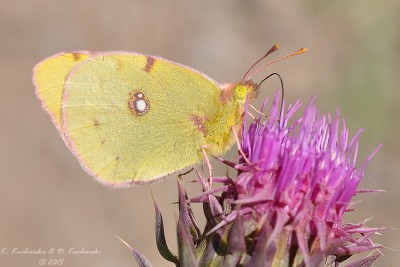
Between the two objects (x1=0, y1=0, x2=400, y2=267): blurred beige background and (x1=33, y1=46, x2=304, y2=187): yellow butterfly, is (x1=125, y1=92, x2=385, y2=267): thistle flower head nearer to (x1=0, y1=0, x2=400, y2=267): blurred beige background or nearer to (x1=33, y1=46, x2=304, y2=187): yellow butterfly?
(x1=33, y1=46, x2=304, y2=187): yellow butterfly

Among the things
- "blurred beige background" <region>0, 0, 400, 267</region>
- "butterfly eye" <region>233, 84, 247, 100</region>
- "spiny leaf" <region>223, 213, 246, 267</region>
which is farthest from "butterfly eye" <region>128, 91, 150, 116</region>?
"blurred beige background" <region>0, 0, 400, 267</region>

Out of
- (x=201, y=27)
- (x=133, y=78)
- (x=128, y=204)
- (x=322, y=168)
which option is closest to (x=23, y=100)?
(x=128, y=204)

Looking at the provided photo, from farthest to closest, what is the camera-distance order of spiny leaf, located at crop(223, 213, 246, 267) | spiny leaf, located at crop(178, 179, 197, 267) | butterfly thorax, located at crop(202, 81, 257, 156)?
butterfly thorax, located at crop(202, 81, 257, 156) → spiny leaf, located at crop(178, 179, 197, 267) → spiny leaf, located at crop(223, 213, 246, 267)

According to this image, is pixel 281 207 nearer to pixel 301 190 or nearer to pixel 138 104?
pixel 301 190

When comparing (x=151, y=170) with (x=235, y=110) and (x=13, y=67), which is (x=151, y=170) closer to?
(x=235, y=110)

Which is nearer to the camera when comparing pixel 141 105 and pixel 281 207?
pixel 281 207

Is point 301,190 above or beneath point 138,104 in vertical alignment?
beneath

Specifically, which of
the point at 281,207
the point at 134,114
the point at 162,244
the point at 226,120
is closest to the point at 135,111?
the point at 134,114
